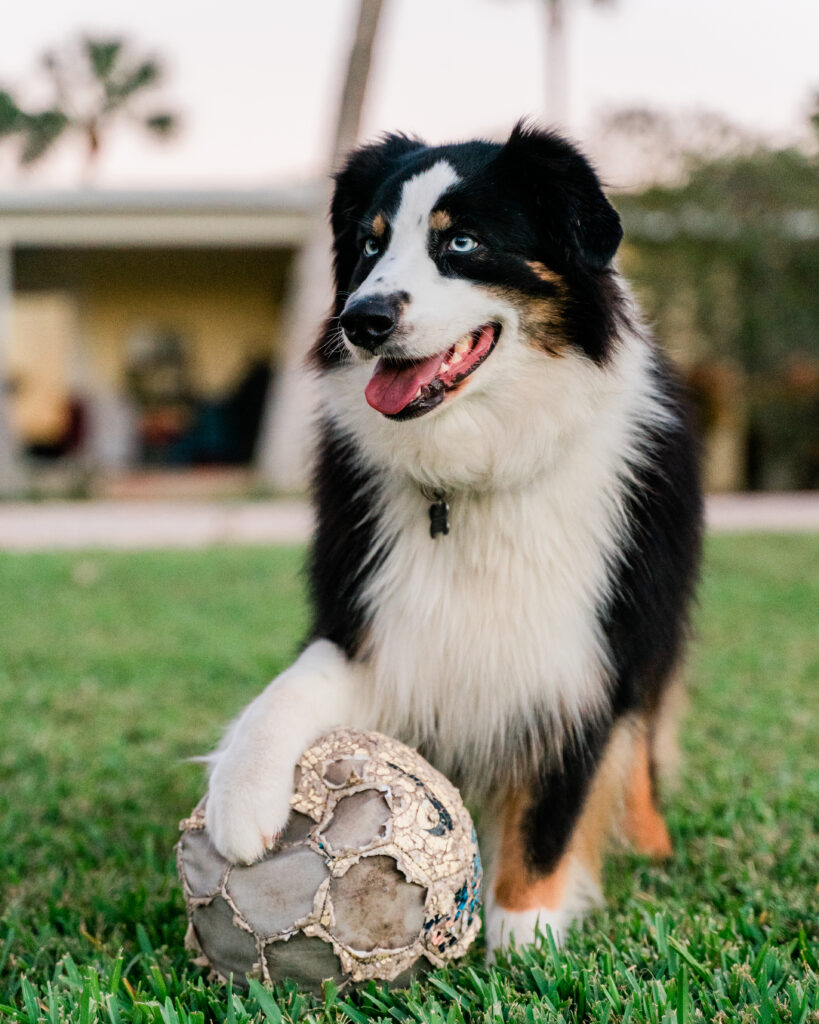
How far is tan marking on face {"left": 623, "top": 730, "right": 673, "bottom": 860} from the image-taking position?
328cm

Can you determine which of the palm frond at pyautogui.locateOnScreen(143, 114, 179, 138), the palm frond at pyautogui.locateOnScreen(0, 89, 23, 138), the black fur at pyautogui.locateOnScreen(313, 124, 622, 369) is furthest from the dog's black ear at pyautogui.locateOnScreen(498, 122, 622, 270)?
the palm frond at pyautogui.locateOnScreen(0, 89, 23, 138)

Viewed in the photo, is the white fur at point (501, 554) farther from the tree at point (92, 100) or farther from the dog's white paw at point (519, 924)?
the tree at point (92, 100)

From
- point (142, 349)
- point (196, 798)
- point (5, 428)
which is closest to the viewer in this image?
point (196, 798)

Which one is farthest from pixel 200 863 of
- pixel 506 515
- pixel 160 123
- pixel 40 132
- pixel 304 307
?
pixel 40 132

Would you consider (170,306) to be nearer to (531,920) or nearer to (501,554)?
(501,554)

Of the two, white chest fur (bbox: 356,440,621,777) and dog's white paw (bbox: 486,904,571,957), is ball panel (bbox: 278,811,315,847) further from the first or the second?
dog's white paw (bbox: 486,904,571,957)

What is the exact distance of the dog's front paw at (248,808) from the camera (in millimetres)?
2264

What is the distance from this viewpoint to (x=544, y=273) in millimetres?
2766

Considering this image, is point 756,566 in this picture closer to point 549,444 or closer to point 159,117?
Answer: point 549,444

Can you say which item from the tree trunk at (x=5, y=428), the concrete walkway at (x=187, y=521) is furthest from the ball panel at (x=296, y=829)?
the tree trunk at (x=5, y=428)

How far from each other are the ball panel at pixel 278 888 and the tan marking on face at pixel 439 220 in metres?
1.54

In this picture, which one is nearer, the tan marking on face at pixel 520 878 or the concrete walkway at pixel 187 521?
the tan marking on face at pixel 520 878

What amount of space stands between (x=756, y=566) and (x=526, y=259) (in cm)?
616

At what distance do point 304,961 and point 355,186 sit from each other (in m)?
2.13
